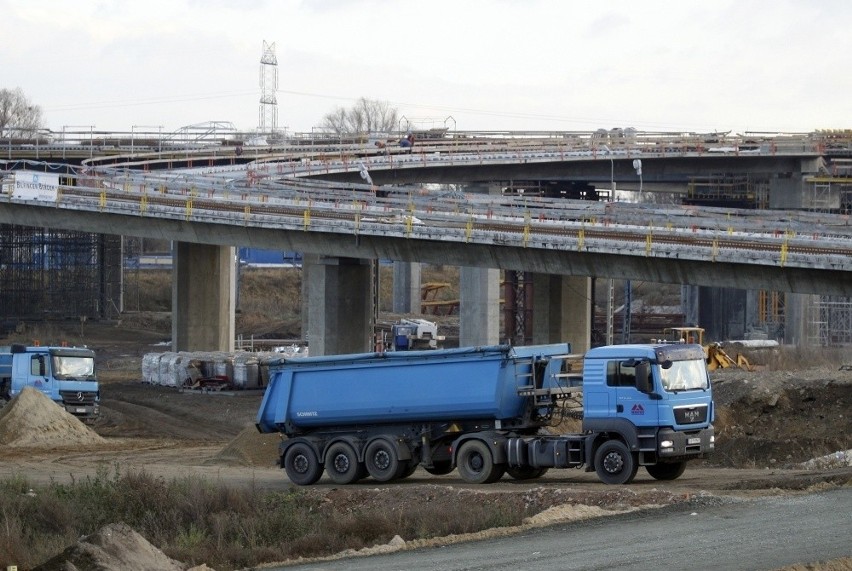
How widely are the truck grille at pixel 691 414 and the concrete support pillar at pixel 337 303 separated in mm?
32662

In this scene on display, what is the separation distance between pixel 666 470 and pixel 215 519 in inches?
391

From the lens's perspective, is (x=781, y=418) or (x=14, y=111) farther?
(x=14, y=111)

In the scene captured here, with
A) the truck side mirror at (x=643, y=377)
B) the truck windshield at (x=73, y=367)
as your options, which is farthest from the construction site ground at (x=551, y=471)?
the truck windshield at (x=73, y=367)

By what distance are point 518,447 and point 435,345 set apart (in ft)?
180

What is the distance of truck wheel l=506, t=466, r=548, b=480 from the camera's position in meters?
29.1

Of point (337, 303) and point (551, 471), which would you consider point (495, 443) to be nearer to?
point (551, 471)

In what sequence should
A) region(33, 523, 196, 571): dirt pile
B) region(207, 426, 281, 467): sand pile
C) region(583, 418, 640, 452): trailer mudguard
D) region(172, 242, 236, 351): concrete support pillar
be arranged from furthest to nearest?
region(172, 242, 236, 351): concrete support pillar, region(207, 426, 281, 467): sand pile, region(583, 418, 640, 452): trailer mudguard, region(33, 523, 196, 571): dirt pile

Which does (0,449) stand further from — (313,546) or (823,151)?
(823,151)

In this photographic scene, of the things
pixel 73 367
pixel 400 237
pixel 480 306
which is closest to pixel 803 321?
pixel 480 306

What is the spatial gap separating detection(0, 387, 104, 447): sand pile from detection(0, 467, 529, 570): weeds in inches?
615

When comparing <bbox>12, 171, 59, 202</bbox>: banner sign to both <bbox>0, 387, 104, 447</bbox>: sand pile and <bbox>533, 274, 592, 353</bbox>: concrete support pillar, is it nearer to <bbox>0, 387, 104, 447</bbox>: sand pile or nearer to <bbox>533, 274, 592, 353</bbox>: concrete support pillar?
<bbox>0, 387, 104, 447</bbox>: sand pile

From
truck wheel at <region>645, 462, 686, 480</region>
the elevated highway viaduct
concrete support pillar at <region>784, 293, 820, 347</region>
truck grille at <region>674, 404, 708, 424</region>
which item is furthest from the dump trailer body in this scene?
concrete support pillar at <region>784, 293, 820, 347</region>

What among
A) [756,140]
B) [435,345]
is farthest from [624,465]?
[756,140]

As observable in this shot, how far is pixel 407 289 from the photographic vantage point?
115 m
